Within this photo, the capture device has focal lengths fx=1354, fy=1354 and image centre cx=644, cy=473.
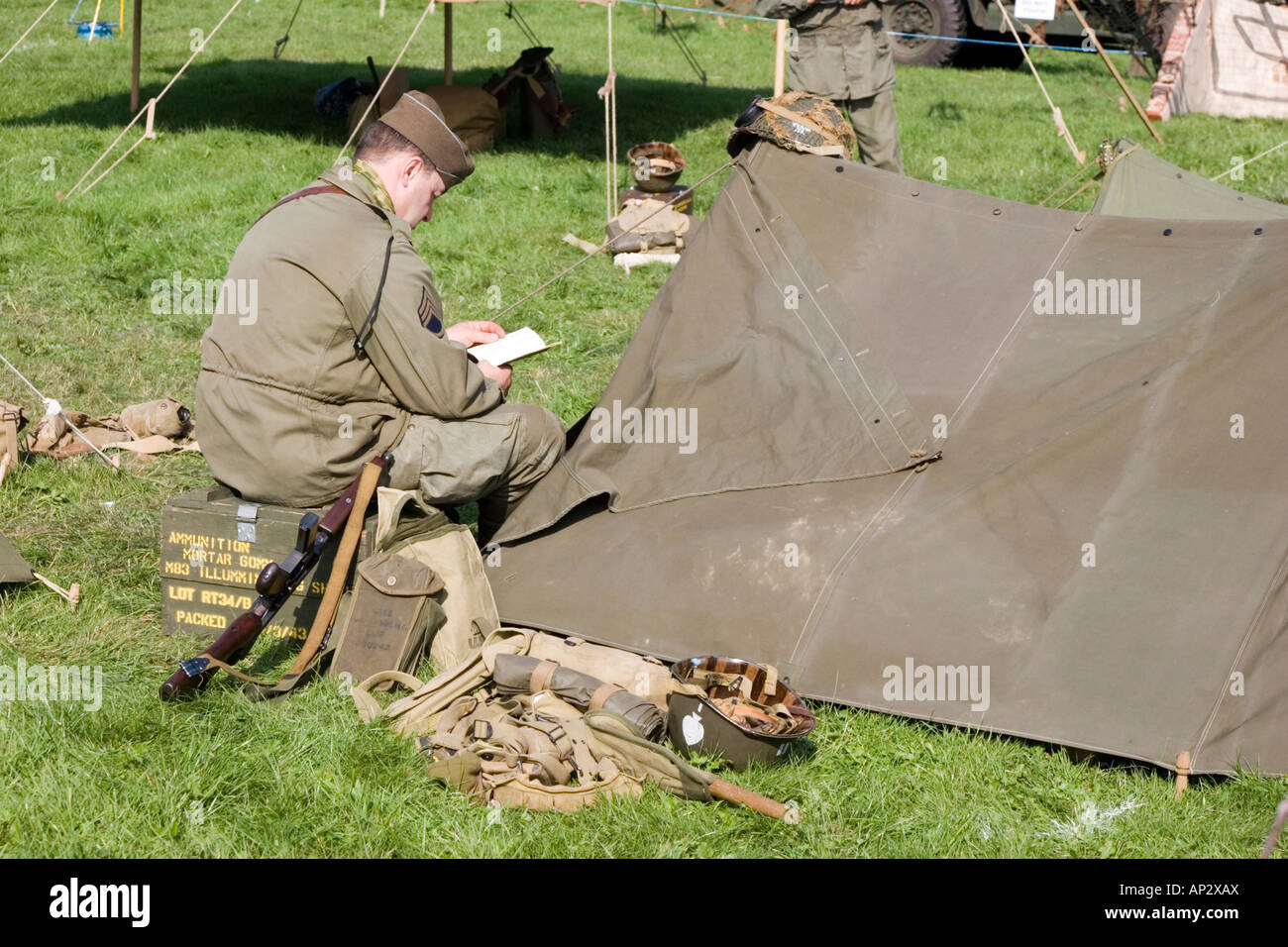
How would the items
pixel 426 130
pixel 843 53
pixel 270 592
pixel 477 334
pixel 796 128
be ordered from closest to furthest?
pixel 270 592 → pixel 426 130 → pixel 796 128 → pixel 477 334 → pixel 843 53

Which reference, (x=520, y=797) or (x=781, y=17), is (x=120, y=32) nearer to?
(x=781, y=17)

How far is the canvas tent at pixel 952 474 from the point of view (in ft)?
11.8

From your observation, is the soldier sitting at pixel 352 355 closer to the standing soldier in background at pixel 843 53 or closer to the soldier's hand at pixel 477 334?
the soldier's hand at pixel 477 334

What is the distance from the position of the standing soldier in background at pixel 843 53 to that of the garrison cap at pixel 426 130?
4.54m

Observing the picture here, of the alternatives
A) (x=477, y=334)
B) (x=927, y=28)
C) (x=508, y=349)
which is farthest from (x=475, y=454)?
(x=927, y=28)

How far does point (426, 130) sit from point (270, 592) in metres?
1.50

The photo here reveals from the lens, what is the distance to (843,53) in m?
8.32

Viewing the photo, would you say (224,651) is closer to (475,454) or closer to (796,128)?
(475,454)

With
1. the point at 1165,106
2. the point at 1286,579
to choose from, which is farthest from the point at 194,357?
the point at 1165,106

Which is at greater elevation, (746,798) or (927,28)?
(927,28)

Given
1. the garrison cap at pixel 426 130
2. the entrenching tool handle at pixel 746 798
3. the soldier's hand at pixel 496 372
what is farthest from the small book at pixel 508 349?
the entrenching tool handle at pixel 746 798

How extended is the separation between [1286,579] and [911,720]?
1.04m
